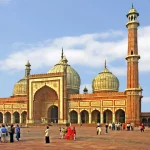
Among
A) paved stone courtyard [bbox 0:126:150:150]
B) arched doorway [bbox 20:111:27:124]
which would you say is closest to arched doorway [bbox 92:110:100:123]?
arched doorway [bbox 20:111:27:124]

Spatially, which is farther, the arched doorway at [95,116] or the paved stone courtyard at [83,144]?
the arched doorway at [95,116]

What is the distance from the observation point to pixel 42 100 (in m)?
50.0

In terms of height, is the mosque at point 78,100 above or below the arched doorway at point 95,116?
above

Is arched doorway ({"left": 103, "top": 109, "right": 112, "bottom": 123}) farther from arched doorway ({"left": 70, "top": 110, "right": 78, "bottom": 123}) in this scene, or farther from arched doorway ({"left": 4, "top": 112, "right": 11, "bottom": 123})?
arched doorway ({"left": 4, "top": 112, "right": 11, "bottom": 123})

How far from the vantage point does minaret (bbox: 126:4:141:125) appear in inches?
1572

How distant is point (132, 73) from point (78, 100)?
939 cm

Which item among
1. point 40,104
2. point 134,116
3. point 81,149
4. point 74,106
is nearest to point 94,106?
point 74,106

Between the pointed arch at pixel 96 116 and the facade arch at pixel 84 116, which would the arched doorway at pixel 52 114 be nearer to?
the facade arch at pixel 84 116

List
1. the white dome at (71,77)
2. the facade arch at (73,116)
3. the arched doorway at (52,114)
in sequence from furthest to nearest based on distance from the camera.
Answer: the white dome at (71,77)
the arched doorway at (52,114)
the facade arch at (73,116)

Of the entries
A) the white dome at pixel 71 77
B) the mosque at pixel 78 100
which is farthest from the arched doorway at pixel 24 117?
the white dome at pixel 71 77

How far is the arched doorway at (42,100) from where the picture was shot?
48781mm

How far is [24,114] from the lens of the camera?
173ft

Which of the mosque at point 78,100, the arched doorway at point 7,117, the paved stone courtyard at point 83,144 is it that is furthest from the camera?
the arched doorway at point 7,117

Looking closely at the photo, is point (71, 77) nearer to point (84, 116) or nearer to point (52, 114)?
point (52, 114)
